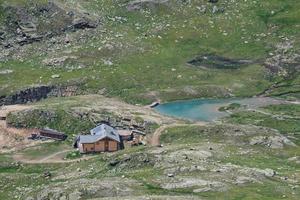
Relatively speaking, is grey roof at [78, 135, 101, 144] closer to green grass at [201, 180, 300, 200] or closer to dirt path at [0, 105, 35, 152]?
dirt path at [0, 105, 35, 152]

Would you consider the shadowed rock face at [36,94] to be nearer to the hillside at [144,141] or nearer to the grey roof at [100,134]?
the hillside at [144,141]

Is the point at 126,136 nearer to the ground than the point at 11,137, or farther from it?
farther from it

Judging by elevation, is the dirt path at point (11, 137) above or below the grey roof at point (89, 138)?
below

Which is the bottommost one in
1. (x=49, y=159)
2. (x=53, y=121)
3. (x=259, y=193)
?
(x=49, y=159)

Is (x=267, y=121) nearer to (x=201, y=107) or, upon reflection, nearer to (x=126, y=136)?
(x=201, y=107)

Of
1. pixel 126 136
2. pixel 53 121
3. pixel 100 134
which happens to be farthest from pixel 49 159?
pixel 53 121

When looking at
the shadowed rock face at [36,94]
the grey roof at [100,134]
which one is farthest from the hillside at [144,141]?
the grey roof at [100,134]

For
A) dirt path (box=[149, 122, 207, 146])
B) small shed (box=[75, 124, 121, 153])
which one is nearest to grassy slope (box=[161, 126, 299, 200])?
dirt path (box=[149, 122, 207, 146])
